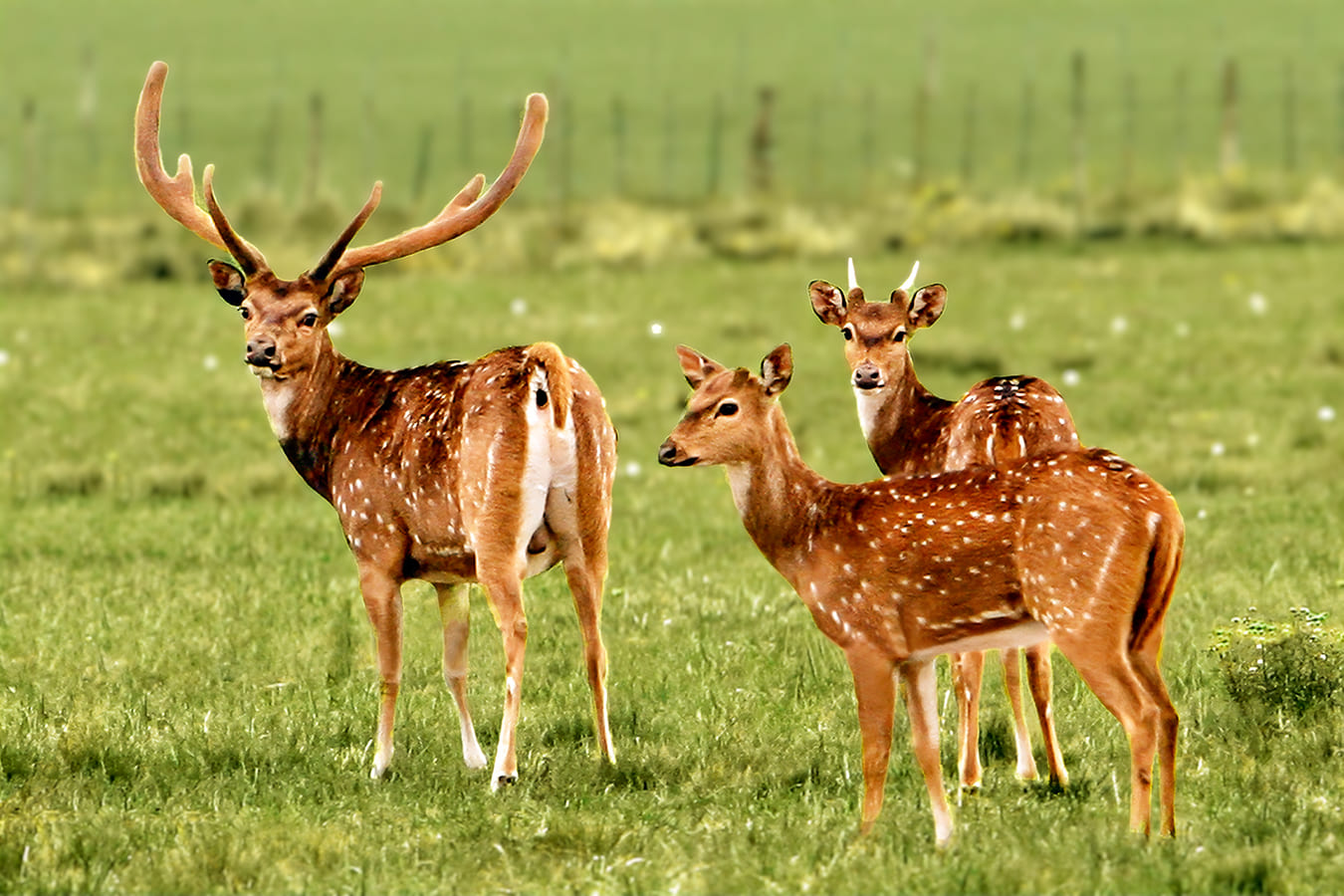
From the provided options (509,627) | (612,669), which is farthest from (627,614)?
(509,627)

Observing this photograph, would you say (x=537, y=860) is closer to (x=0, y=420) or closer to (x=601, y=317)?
(x=0, y=420)

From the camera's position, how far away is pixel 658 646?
1027 cm

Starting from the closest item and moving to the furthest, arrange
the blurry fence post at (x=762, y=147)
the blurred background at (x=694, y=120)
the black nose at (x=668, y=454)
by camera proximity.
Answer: the black nose at (x=668, y=454) → the blurred background at (x=694, y=120) → the blurry fence post at (x=762, y=147)

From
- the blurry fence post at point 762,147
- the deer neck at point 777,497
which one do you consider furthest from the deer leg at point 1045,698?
the blurry fence post at point 762,147

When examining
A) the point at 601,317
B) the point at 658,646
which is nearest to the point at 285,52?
the point at 601,317

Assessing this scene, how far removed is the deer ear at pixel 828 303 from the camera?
900cm

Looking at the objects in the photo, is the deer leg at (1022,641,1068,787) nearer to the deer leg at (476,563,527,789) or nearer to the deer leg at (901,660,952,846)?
the deer leg at (901,660,952,846)

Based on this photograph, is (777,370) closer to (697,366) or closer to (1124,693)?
(697,366)

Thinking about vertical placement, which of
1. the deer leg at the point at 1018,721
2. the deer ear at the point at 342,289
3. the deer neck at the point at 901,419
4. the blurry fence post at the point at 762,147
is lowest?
the deer leg at the point at 1018,721

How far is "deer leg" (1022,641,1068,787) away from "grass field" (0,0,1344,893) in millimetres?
118

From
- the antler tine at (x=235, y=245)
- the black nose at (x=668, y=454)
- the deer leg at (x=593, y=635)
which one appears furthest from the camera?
the antler tine at (x=235, y=245)

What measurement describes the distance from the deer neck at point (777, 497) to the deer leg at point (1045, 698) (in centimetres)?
119

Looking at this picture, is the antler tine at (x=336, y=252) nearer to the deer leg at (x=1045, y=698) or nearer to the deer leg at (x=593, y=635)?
the deer leg at (x=593, y=635)

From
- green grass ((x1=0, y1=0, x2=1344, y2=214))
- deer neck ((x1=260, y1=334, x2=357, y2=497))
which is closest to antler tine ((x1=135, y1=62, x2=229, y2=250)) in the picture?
deer neck ((x1=260, y1=334, x2=357, y2=497))
